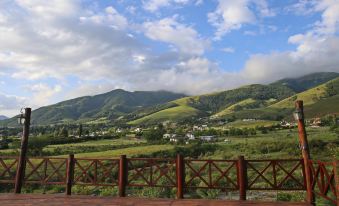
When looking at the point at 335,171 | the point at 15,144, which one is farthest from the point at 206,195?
the point at 15,144

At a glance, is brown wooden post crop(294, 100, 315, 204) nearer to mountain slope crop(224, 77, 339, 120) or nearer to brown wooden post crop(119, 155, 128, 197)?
brown wooden post crop(119, 155, 128, 197)

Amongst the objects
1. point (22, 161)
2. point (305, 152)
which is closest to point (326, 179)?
point (305, 152)

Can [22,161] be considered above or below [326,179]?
above

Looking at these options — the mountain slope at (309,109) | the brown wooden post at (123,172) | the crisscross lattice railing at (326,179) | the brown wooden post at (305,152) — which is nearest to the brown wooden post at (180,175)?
the brown wooden post at (123,172)

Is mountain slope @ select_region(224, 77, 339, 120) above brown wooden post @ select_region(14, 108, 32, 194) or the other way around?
above

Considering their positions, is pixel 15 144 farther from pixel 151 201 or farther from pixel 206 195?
pixel 151 201

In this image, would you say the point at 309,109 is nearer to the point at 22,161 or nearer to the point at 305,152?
the point at 305,152

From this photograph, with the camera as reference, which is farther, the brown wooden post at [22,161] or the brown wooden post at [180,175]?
the brown wooden post at [22,161]

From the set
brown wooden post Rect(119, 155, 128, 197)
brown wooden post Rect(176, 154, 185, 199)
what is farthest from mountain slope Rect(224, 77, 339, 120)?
brown wooden post Rect(119, 155, 128, 197)

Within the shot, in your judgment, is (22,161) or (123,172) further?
(22,161)

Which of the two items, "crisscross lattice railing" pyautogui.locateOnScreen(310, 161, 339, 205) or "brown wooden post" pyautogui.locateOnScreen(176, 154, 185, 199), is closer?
"crisscross lattice railing" pyautogui.locateOnScreen(310, 161, 339, 205)

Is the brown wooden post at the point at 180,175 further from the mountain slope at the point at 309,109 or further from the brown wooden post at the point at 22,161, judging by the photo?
the mountain slope at the point at 309,109

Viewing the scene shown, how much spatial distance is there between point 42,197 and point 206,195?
41.2 ft

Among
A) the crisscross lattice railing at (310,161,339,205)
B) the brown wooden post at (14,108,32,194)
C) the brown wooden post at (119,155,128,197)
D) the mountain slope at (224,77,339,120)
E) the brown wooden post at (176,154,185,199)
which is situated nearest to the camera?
the crisscross lattice railing at (310,161,339,205)
